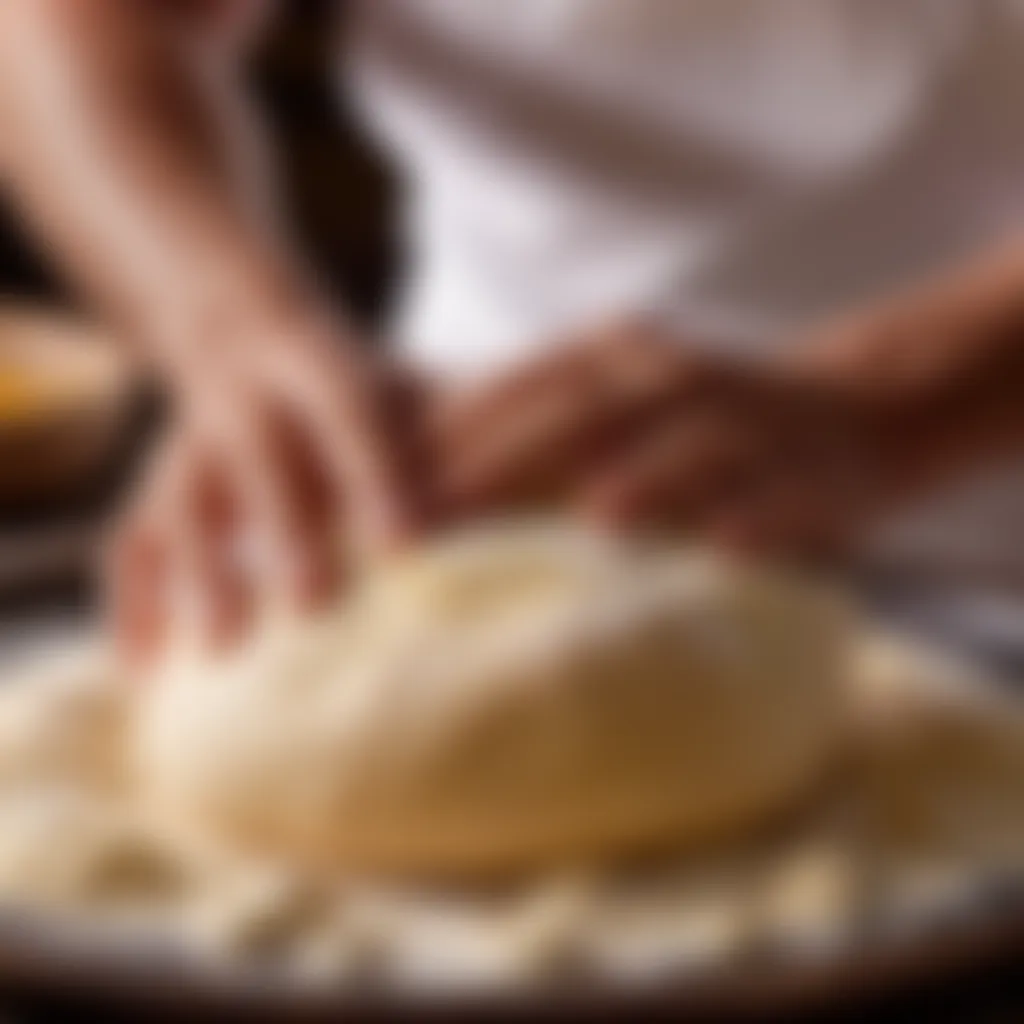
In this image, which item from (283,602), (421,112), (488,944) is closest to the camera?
(488,944)

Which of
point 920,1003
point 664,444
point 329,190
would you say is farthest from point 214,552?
point 329,190

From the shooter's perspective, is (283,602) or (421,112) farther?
(421,112)

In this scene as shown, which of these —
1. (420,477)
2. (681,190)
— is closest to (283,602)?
(420,477)

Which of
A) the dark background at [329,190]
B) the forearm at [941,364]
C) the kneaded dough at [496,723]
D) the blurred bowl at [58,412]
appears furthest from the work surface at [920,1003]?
the dark background at [329,190]

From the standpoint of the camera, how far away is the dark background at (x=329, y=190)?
1554 millimetres

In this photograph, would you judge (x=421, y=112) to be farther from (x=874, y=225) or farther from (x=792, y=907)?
(x=792, y=907)

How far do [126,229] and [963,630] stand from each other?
311mm

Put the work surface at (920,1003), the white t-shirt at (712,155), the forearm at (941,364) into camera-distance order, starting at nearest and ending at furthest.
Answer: the work surface at (920,1003) → the forearm at (941,364) → the white t-shirt at (712,155)

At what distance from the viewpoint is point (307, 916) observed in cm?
46

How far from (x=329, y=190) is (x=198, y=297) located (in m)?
0.94

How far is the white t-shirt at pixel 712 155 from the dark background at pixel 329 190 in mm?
722

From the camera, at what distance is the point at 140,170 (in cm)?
72

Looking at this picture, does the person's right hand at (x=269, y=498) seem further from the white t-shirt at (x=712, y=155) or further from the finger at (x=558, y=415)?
the white t-shirt at (x=712, y=155)

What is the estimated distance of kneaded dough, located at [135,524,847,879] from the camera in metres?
0.50
